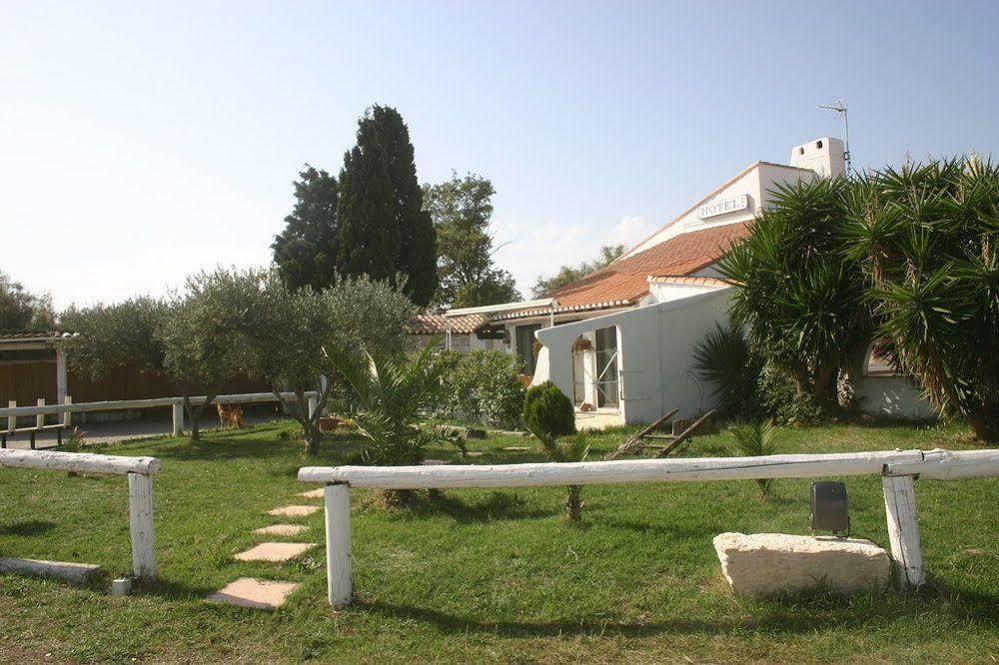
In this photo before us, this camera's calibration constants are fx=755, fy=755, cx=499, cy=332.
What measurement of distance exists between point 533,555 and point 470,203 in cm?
3299

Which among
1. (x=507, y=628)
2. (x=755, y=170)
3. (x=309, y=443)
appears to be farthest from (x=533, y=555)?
(x=755, y=170)

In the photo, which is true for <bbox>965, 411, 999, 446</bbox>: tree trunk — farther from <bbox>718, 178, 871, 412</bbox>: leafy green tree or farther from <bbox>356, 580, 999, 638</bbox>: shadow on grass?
<bbox>356, 580, 999, 638</bbox>: shadow on grass

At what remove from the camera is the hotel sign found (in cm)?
2220

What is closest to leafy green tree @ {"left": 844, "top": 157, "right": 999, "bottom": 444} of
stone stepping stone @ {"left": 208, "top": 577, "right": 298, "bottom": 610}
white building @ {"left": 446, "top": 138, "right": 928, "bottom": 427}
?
white building @ {"left": 446, "top": 138, "right": 928, "bottom": 427}

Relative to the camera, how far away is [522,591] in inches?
193

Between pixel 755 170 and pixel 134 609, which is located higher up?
pixel 755 170

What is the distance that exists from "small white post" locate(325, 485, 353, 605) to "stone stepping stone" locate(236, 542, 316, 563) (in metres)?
1.15

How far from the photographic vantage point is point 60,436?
14797 millimetres

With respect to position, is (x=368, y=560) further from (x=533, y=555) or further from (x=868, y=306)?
(x=868, y=306)

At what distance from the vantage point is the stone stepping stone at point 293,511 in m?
7.42

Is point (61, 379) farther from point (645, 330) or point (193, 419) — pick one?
point (645, 330)

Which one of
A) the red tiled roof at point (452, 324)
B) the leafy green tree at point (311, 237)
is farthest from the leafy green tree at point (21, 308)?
the red tiled roof at point (452, 324)

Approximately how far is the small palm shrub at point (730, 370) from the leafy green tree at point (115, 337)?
34.4ft

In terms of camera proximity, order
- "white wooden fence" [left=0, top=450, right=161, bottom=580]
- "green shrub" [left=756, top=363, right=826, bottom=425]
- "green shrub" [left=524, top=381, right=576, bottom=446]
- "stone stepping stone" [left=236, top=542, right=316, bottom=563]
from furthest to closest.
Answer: "green shrub" [left=524, top=381, right=576, bottom=446] → "green shrub" [left=756, top=363, right=826, bottom=425] → "stone stepping stone" [left=236, top=542, right=316, bottom=563] → "white wooden fence" [left=0, top=450, right=161, bottom=580]
